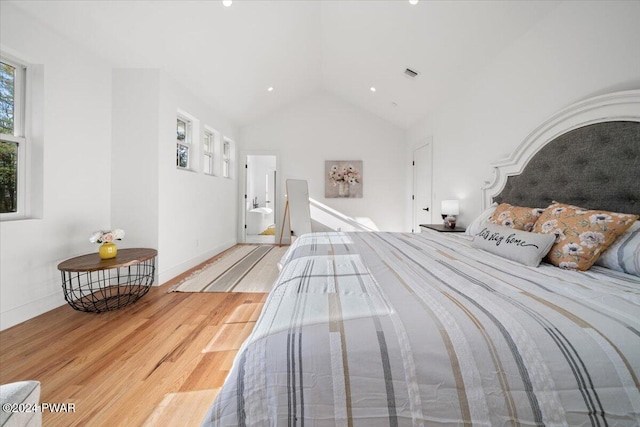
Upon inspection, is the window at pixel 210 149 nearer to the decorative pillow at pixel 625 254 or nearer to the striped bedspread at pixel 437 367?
the striped bedspread at pixel 437 367

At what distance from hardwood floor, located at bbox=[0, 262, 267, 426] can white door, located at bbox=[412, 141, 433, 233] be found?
10.6ft

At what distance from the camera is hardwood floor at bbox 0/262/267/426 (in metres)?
1.18

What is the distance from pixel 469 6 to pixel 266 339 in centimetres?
298

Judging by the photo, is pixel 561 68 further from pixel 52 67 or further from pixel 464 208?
pixel 52 67

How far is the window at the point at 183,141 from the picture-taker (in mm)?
3463

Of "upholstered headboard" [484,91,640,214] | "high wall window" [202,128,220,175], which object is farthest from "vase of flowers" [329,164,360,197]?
"upholstered headboard" [484,91,640,214]

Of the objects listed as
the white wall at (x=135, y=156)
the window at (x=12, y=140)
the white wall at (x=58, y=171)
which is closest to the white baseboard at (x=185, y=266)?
the white wall at (x=135, y=156)

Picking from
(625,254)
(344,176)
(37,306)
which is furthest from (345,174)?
(37,306)

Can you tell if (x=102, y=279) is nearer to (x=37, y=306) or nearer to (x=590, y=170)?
(x=37, y=306)

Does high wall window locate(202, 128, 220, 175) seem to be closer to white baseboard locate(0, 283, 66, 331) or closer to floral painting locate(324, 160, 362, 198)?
floral painting locate(324, 160, 362, 198)

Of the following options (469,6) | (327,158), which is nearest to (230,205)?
(327,158)

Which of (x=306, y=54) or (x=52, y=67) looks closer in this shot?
(x=52, y=67)

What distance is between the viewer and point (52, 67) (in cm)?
212

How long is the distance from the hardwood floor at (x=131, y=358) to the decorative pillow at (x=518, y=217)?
6.65 ft
